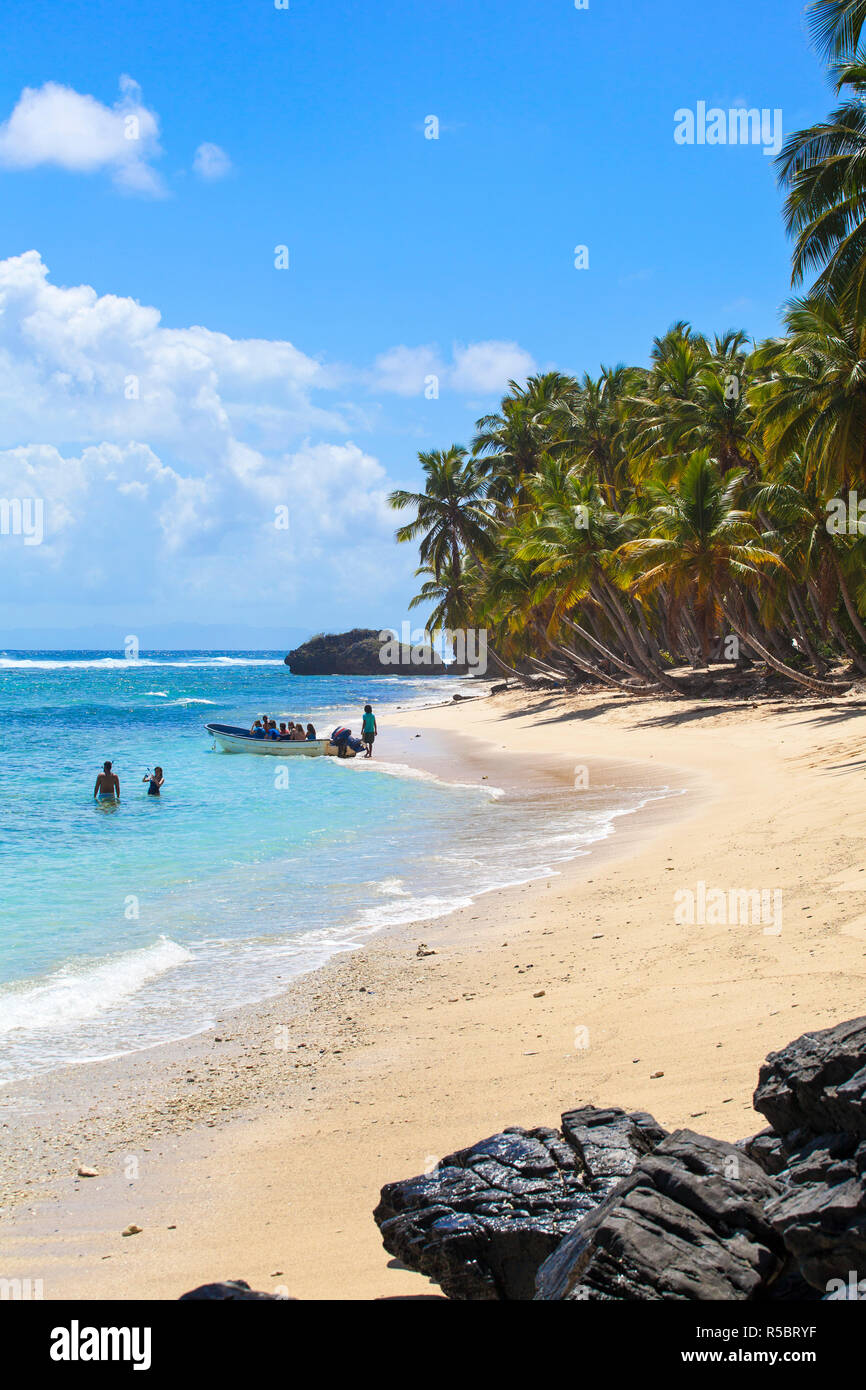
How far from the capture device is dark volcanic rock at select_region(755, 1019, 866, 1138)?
3316mm

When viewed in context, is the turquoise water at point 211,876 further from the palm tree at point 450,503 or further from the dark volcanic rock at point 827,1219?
the palm tree at point 450,503

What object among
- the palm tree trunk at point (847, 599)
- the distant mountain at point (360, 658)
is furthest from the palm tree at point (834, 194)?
the distant mountain at point (360, 658)

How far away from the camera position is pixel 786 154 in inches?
715

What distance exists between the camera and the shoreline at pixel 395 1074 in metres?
4.37

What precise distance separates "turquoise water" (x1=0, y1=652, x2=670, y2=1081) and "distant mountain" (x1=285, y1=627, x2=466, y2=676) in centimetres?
9539

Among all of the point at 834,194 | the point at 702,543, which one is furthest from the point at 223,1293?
the point at 702,543

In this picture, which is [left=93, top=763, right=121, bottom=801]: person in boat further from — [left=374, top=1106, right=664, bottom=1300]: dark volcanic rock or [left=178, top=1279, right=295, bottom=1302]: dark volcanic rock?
[left=178, top=1279, right=295, bottom=1302]: dark volcanic rock

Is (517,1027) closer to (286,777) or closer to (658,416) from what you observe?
(286,777)

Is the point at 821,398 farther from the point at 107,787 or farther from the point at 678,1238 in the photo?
the point at 678,1238

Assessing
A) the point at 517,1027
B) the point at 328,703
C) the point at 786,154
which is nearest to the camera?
the point at 517,1027

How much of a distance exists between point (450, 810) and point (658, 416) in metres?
27.2

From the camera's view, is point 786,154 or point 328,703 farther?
point 328,703
